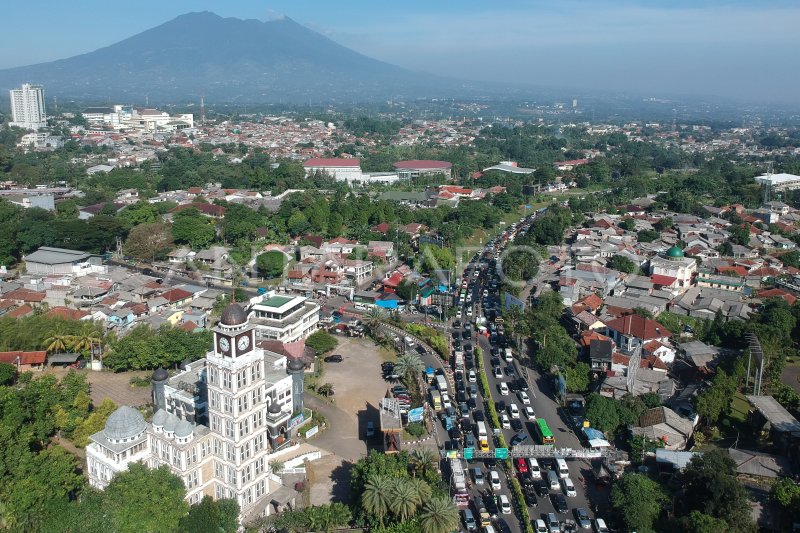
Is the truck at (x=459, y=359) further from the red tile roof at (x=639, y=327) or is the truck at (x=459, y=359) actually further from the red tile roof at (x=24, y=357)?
the red tile roof at (x=24, y=357)

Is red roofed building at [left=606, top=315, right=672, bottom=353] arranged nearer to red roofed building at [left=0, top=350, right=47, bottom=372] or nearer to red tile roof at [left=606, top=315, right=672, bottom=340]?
red tile roof at [left=606, top=315, right=672, bottom=340]

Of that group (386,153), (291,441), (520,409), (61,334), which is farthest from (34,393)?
(386,153)

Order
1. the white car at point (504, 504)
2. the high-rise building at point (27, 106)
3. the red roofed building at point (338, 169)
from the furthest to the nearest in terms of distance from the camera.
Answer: the high-rise building at point (27, 106) → the red roofed building at point (338, 169) → the white car at point (504, 504)

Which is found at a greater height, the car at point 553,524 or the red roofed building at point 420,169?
the red roofed building at point 420,169

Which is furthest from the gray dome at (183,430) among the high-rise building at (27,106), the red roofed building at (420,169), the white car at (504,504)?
the high-rise building at (27,106)

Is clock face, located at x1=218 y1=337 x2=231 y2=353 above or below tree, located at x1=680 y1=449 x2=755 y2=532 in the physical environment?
above

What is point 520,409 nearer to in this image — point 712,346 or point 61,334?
point 712,346

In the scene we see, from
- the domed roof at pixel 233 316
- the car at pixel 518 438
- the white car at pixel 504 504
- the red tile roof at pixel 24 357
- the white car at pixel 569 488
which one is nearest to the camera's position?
the domed roof at pixel 233 316

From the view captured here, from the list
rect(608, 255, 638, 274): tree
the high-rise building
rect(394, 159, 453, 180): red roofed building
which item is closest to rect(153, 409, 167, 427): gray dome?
rect(608, 255, 638, 274): tree
